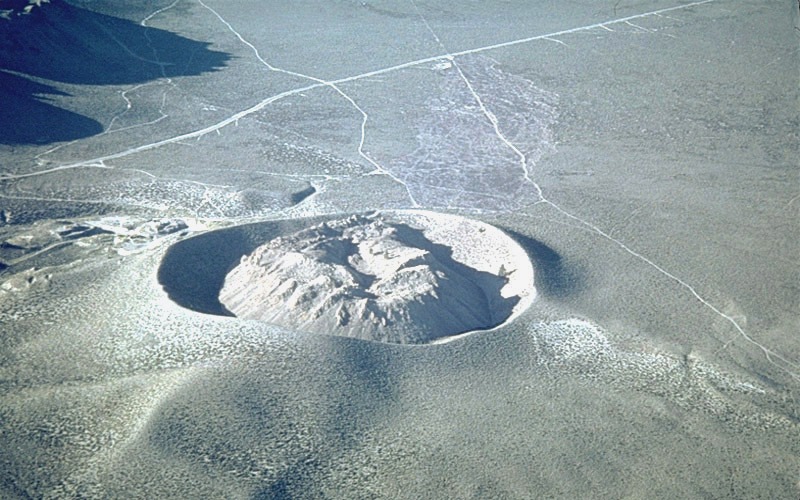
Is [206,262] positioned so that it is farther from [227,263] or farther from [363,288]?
[363,288]

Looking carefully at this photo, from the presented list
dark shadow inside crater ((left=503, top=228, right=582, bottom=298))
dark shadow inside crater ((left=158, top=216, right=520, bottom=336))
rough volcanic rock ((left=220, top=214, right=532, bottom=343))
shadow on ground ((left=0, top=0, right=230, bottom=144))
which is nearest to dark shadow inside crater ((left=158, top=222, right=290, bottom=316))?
dark shadow inside crater ((left=158, top=216, right=520, bottom=336))

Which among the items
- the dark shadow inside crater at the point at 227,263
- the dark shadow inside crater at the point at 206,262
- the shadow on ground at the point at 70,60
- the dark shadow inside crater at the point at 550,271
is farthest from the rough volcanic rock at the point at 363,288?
the shadow on ground at the point at 70,60

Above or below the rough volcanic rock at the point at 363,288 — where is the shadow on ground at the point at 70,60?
above

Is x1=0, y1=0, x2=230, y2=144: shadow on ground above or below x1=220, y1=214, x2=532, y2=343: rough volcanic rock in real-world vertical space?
above

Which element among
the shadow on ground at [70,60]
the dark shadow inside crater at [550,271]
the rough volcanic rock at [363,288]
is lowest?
the dark shadow inside crater at [550,271]

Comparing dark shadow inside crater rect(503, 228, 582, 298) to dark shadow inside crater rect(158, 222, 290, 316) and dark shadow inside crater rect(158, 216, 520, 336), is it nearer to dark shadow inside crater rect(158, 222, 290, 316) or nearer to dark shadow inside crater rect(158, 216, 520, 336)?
dark shadow inside crater rect(158, 216, 520, 336)

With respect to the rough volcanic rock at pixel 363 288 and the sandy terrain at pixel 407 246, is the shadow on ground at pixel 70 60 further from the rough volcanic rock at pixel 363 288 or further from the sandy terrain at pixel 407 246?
the rough volcanic rock at pixel 363 288
